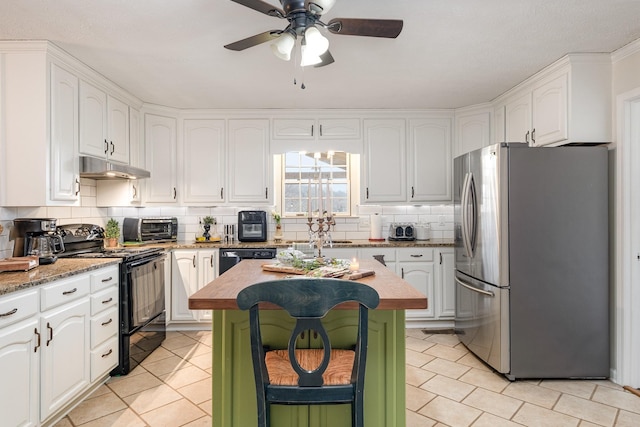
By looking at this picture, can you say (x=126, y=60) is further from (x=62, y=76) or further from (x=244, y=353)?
(x=244, y=353)

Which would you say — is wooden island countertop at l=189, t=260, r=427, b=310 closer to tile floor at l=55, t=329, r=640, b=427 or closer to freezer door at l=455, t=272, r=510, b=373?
tile floor at l=55, t=329, r=640, b=427

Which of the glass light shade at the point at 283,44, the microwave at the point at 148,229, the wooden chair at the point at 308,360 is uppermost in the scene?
the glass light shade at the point at 283,44

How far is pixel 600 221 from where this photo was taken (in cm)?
274

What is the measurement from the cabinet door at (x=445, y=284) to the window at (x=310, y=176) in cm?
123

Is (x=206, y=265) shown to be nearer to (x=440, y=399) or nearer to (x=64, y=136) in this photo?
(x=64, y=136)

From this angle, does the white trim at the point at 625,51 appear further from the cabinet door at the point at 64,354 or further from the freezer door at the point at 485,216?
the cabinet door at the point at 64,354

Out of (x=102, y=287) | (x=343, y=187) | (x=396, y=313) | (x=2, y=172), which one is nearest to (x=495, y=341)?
(x=396, y=313)

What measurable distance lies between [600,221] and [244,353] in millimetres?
2705

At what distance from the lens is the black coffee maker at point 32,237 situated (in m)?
2.58

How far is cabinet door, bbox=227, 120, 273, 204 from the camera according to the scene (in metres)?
4.15

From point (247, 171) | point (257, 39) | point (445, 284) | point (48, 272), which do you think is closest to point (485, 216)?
point (445, 284)

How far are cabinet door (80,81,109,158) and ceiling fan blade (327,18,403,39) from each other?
2.26 meters

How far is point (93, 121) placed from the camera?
3051 millimetres

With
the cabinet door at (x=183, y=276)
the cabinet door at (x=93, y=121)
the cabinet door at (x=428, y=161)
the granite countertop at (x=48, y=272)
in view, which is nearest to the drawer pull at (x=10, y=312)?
the granite countertop at (x=48, y=272)
